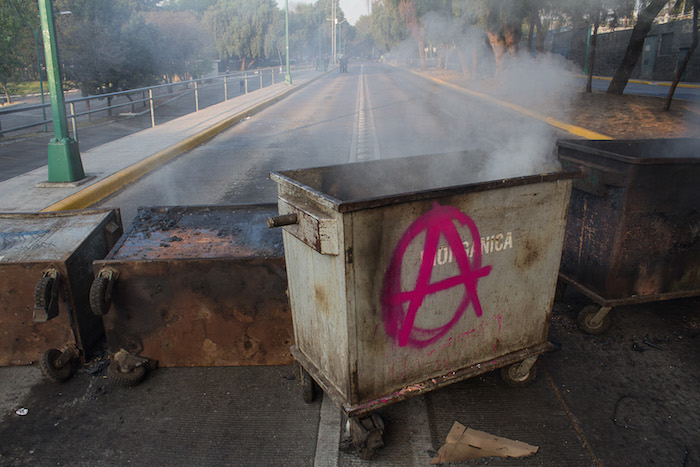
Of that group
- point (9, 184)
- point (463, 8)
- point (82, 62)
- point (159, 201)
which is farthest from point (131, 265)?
point (82, 62)

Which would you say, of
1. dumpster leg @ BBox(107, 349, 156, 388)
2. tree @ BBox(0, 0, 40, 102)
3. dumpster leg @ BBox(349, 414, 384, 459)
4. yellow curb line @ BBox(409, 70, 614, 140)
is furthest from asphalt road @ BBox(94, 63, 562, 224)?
tree @ BBox(0, 0, 40, 102)

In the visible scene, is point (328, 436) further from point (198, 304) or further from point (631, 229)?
point (631, 229)

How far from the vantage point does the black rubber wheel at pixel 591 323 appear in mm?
3402

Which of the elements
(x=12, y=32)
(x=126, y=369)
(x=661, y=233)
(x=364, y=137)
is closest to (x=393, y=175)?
(x=661, y=233)

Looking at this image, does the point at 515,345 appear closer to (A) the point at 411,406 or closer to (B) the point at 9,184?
(A) the point at 411,406

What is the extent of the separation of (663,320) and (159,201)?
608cm

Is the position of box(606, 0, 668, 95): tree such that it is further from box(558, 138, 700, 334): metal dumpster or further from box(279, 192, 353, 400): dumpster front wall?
box(279, 192, 353, 400): dumpster front wall

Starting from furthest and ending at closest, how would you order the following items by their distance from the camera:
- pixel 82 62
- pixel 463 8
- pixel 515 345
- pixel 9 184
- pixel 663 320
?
1. pixel 82 62
2. pixel 463 8
3. pixel 9 184
4. pixel 663 320
5. pixel 515 345

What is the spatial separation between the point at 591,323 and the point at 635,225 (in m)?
0.75

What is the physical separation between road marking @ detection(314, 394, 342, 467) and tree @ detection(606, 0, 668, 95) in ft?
41.1

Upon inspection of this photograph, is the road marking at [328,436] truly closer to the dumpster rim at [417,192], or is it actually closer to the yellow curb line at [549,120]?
the dumpster rim at [417,192]

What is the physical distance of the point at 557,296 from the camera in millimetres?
3859

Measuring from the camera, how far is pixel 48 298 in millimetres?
2744

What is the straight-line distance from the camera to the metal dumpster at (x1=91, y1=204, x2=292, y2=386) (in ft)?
9.58
